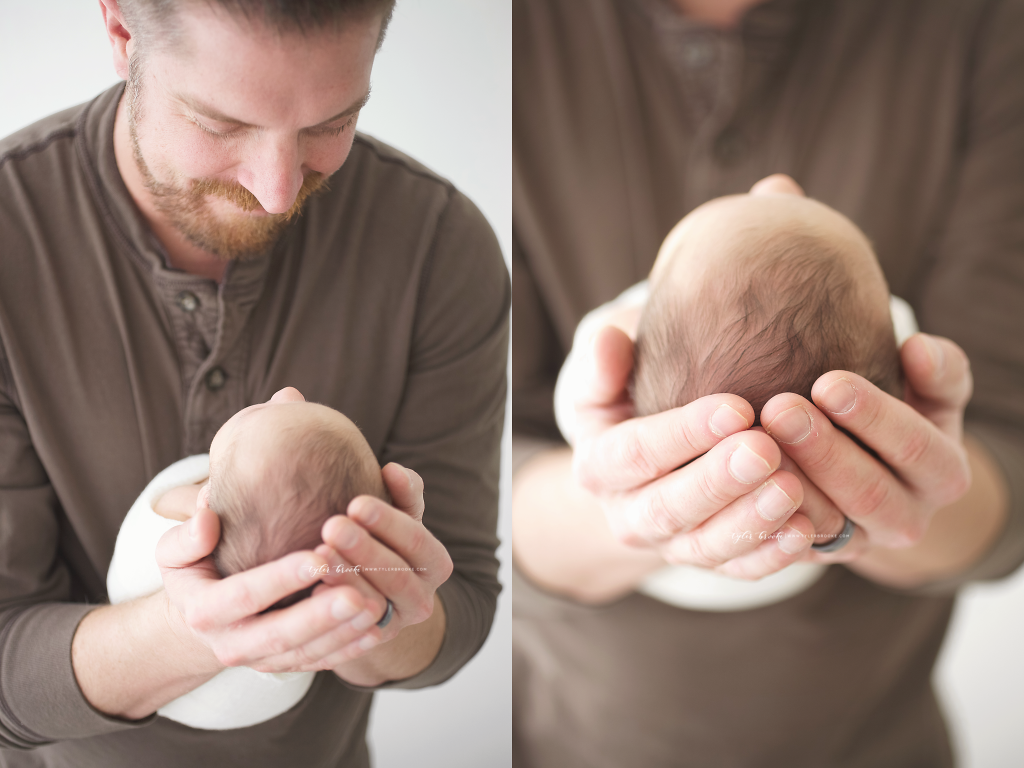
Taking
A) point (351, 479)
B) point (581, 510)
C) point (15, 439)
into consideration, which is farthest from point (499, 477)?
point (15, 439)

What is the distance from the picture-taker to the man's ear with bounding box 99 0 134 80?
0.36 metres

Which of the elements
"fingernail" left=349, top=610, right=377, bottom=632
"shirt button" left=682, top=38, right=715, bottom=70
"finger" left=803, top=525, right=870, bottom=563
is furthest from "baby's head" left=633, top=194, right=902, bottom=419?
"shirt button" left=682, top=38, right=715, bottom=70

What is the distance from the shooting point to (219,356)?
423mm

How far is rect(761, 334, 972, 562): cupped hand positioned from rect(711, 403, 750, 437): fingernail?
0.06 ft

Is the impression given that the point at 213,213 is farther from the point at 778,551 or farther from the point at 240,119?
the point at 778,551

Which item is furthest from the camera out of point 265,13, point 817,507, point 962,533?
point 962,533

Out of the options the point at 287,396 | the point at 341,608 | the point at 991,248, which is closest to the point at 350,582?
the point at 341,608

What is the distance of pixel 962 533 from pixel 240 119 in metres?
0.66

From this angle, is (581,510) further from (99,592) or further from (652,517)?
(99,592)

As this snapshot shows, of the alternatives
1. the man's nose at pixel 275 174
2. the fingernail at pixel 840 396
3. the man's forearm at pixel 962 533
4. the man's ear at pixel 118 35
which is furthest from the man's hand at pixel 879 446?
the man's ear at pixel 118 35

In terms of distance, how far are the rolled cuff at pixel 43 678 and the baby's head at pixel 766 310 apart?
390 mm

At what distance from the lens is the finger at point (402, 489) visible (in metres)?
0.38

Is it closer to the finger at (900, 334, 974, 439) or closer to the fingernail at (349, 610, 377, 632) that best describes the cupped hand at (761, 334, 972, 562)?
the finger at (900, 334, 974, 439)

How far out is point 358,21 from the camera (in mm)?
349
